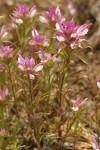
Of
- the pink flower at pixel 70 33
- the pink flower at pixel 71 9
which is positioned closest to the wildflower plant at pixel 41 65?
the pink flower at pixel 70 33

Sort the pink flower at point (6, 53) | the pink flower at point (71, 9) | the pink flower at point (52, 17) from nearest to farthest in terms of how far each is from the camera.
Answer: the pink flower at point (6, 53) < the pink flower at point (52, 17) < the pink flower at point (71, 9)

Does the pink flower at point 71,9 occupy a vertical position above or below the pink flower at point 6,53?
above

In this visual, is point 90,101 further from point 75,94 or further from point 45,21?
point 45,21

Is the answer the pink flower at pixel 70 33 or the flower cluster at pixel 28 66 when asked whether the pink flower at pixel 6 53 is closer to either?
the flower cluster at pixel 28 66

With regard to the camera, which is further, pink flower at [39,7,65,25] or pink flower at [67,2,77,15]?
pink flower at [67,2,77,15]

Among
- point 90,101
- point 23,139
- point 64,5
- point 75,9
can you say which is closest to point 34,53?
point 23,139

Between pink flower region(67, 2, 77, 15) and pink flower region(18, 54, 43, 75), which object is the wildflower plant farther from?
pink flower region(67, 2, 77, 15)

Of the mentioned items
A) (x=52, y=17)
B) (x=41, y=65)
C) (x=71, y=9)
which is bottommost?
(x=41, y=65)

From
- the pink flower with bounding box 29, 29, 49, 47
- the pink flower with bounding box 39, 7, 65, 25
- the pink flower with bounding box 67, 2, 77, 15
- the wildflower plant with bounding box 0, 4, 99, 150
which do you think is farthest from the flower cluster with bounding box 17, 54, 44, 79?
the pink flower with bounding box 67, 2, 77, 15

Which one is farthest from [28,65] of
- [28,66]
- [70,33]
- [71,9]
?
[71,9]

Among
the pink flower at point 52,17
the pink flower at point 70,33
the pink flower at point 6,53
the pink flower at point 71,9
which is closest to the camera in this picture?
the pink flower at point 70,33

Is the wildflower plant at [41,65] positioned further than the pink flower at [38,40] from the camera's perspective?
No

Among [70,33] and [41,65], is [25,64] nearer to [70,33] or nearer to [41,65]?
[41,65]
